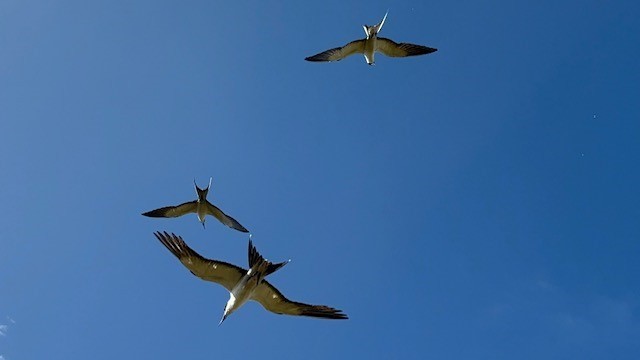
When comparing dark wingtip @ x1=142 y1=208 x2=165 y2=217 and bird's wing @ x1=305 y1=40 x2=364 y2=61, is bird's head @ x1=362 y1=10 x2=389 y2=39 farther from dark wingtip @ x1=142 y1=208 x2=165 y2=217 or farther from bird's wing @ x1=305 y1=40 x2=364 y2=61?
dark wingtip @ x1=142 y1=208 x2=165 y2=217

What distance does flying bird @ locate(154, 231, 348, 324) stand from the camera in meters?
17.8

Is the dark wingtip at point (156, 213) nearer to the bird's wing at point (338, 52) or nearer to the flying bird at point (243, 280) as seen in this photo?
the bird's wing at point (338, 52)

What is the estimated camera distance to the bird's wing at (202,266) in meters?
17.8

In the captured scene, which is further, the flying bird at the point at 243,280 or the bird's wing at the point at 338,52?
the bird's wing at the point at 338,52

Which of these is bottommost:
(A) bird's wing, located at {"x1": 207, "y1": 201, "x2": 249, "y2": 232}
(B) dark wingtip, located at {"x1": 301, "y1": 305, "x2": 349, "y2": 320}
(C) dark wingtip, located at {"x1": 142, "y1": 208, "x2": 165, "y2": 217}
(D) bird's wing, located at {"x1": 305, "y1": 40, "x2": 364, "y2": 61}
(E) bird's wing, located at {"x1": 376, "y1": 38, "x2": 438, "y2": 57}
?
(B) dark wingtip, located at {"x1": 301, "y1": 305, "x2": 349, "y2": 320}

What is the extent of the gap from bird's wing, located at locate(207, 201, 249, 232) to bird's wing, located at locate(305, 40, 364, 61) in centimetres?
845

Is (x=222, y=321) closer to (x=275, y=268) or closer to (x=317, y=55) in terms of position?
(x=275, y=268)

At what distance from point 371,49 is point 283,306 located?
53.2 ft

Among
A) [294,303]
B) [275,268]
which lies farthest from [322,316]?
[275,268]

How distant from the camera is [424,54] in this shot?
3256 cm

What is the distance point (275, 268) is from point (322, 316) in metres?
2.25

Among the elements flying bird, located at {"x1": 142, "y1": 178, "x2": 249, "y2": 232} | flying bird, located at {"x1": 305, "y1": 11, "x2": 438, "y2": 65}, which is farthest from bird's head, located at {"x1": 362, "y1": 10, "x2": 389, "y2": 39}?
flying bird, located at {"x1": 142, "y1": 178, "x2": 249, "y2": 232}

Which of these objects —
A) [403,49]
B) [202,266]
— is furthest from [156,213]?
[202,266]

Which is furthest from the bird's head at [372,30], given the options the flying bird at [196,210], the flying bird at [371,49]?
the flying bird at [196,210]
